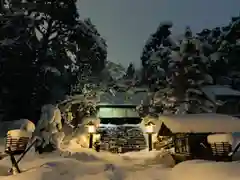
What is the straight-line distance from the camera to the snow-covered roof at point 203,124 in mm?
11562

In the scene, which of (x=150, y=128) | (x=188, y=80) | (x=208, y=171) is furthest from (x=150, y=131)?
(x=208, y=171)

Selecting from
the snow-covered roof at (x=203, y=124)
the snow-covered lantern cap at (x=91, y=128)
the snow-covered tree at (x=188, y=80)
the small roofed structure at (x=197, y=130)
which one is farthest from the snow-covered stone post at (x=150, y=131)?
the snow-covered roof at (x=203, y=124)

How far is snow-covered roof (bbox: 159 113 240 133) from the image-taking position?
37.9ft

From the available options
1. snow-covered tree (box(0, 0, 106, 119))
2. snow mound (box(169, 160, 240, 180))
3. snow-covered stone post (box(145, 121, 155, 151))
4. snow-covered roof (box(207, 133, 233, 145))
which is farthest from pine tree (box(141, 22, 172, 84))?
snow mound (box(169, 160, 240, 180))

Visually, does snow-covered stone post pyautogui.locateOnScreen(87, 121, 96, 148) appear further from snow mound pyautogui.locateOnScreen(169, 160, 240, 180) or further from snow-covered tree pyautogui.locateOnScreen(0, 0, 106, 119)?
snow mound pyautogui.locateOnScreen(169, 160, 240, 180)

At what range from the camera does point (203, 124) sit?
11.6m

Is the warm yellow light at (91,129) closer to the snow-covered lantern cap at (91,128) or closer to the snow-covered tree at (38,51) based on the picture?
the snow-covered lantern cap at (91,128)

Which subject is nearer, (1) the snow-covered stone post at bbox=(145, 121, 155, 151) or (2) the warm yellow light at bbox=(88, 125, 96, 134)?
(1) the snow-covered stone post at bbox=(145, 121, 155, 151)

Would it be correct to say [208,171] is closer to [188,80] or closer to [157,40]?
[188,80]

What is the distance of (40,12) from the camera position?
786 inches

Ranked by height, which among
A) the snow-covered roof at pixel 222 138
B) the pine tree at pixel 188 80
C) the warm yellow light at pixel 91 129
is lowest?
the snow-covered roof at pixel 222 138

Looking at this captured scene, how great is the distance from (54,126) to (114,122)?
8.48 m

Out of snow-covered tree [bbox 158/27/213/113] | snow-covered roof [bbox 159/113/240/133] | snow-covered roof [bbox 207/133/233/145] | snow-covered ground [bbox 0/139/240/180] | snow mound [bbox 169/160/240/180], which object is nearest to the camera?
snow mound [bbox 169/160/240/180]

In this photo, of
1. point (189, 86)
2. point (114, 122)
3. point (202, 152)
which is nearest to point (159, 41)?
point (114, 122)
